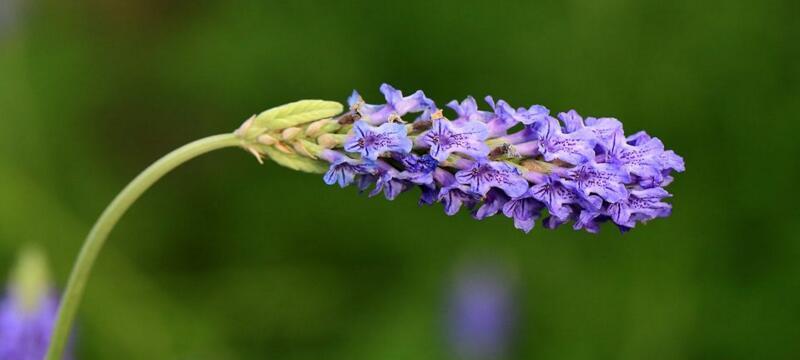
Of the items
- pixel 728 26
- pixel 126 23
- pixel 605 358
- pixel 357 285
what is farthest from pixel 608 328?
pixel 126 23

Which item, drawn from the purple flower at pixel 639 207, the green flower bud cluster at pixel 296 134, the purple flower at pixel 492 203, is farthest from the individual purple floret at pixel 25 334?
the purple flower at pixel 639 207

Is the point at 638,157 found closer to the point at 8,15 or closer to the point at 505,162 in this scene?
the point at 505,162

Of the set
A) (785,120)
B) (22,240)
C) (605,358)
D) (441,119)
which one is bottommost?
(605,358)

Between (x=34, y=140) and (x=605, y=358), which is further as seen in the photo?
(x=34, y=140)

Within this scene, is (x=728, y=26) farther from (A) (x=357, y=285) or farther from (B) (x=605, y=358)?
(A) (x=357, y=285)

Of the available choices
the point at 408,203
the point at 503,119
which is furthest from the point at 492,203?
the point at 408,203

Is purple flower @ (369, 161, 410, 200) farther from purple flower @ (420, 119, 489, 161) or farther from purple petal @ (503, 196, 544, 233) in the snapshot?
purple petal @ (503, 196, 544, 233)
